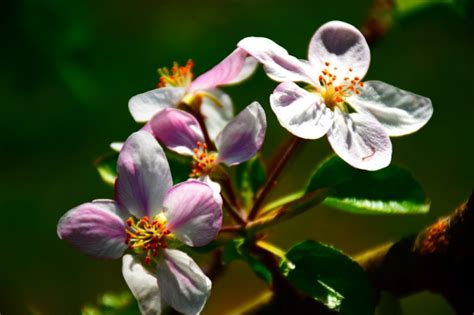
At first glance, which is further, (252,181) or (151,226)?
(252,181)

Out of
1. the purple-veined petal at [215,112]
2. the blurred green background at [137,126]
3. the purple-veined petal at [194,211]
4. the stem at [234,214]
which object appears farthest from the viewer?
the blurred green background at [137,126]

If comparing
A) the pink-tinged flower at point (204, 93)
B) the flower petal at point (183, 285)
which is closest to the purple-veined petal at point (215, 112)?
the pink-tinged flower at point (204, 93)

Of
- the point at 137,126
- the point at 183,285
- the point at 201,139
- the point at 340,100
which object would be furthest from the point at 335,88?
the point at 137,126

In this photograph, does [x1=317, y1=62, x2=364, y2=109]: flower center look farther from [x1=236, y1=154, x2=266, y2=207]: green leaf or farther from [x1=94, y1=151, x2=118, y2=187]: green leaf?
[x1=94, y1=151, x2=118, y2=187]: green leaf

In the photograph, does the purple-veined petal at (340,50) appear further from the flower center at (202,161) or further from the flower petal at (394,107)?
the flower center at (202,161)

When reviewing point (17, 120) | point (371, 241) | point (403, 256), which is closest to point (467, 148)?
point (371, 241)

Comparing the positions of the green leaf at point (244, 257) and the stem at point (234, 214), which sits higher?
the stem at point (234, 214)

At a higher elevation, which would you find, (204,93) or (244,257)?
(204,93)

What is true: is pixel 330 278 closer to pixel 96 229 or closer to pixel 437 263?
pixel 437 263
